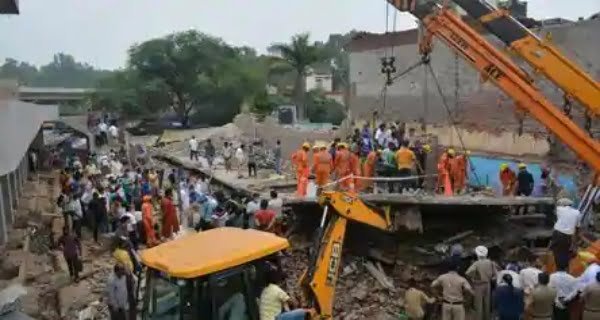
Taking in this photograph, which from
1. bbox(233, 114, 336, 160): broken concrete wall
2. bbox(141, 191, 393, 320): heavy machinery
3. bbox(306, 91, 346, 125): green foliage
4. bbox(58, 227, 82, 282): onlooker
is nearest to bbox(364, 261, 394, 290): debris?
bbox(58, 227, 82, 282): onlooker

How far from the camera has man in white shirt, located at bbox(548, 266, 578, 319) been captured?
8.31 m

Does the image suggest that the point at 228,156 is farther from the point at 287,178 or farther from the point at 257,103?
the point at 257,103

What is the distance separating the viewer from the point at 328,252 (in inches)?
342

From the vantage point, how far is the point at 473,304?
359 inches

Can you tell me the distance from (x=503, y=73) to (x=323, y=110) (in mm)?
35985

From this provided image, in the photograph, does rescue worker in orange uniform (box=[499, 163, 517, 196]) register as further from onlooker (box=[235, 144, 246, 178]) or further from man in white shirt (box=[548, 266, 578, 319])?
onlooker (box=[235, 144, 246, 178])

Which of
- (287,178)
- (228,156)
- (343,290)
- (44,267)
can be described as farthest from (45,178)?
(343,290)

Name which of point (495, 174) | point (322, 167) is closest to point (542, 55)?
point (322, 167)

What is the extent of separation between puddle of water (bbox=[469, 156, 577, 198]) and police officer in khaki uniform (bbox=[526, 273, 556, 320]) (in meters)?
6.28

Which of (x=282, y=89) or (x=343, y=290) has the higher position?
(x=282, y=89)

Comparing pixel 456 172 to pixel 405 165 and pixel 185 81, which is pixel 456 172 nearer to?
pixel 405 165

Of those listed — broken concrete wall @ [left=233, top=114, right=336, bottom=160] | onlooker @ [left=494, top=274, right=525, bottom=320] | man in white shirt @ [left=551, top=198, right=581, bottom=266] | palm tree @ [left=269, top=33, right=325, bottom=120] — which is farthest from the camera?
palm tree @ [left=269, top=33, right=325, bottom=120]

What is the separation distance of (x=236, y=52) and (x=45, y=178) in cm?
2971

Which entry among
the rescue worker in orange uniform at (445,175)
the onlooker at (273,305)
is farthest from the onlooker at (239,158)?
the onlooker at (273,305)
